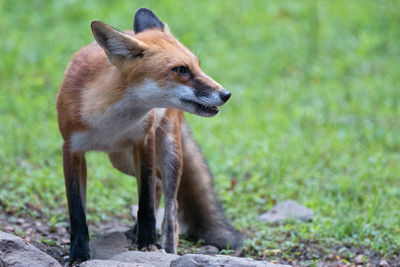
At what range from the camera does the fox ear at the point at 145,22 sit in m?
5.87

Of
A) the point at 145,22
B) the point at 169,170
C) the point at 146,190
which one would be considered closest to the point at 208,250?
the point at 169,170

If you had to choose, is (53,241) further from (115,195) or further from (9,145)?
(9,145)

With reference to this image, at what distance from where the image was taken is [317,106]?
38.9ft

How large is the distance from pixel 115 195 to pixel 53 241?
2.26m

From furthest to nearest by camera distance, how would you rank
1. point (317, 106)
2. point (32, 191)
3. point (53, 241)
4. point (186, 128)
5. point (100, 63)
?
point (317, 106)
point (32, 191)
point (186, 128)
point (53, 241)
point (100, 63)

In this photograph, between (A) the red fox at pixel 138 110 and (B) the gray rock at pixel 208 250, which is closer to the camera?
(A) the red fox at pixel 138 110

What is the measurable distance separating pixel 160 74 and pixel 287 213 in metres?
3.33

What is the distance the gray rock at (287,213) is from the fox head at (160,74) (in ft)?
9.48

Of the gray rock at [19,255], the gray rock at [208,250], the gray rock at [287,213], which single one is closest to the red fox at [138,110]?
the gray rock at [208,250]

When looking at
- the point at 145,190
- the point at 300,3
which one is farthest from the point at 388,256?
the point at 300,3

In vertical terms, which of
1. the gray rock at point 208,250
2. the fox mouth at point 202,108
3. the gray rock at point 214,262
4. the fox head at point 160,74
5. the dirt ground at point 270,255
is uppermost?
the fox head at point 160,74

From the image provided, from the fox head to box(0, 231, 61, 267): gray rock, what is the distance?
1574mm

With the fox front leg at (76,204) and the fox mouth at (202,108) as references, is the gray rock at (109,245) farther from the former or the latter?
the fox mouth at (202,108)

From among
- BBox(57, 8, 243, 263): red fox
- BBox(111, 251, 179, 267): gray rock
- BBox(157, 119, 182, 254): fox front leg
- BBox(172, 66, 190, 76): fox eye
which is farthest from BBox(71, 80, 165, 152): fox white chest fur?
BBox(111, 251, 179, 267): gray rock
